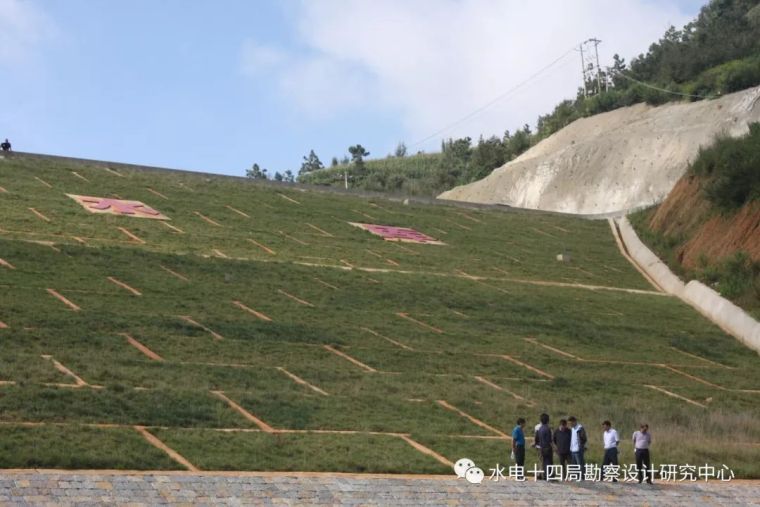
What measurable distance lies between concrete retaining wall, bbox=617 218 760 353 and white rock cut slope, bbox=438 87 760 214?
21.7 metres

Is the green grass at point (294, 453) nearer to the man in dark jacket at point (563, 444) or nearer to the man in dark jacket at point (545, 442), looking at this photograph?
the man in dark jacket at point (545, 442)

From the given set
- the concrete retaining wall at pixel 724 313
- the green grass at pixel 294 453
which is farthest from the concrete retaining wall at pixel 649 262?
the green grass at pixel 294 453

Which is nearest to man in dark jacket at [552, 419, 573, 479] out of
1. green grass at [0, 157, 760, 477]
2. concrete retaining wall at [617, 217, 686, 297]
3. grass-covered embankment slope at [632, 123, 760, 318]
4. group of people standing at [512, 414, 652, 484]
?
group of people standing at [512, 414, 652, 484]

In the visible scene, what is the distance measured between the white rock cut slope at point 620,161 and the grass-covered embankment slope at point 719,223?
19.1 metres

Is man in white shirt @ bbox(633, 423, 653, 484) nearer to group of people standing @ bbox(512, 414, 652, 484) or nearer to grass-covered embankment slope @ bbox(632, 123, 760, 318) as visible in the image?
group of people standing @ bbox(512, 414, 652, 484)

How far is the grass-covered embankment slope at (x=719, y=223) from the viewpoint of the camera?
46.2 metres

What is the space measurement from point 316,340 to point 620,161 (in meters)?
55.2

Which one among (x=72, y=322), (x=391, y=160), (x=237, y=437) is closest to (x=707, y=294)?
(x=72, y=322)

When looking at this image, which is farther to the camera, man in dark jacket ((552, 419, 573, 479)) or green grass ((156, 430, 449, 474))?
man in dark jacket ((552, 419, 573, 479))

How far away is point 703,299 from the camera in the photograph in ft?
151

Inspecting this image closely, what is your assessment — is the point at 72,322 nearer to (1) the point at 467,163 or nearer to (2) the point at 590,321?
(2) the point at 590,321

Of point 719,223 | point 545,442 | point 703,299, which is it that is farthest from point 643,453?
point 719,223

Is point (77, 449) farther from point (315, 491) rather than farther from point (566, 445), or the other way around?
point (566, 445)

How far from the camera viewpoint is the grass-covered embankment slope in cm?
4616
